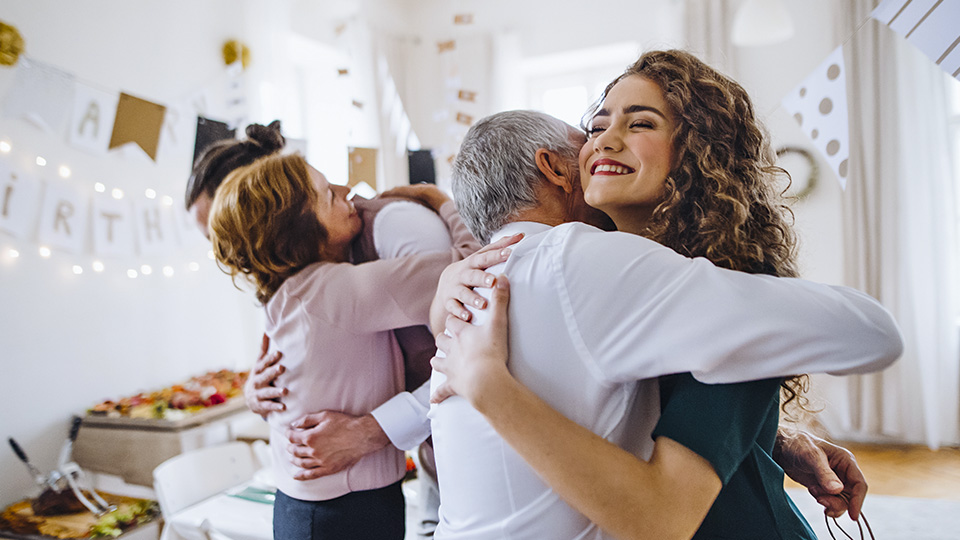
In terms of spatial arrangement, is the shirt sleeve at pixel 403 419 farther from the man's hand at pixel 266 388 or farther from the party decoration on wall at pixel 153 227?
the party decoration on wall at pixel 153 227

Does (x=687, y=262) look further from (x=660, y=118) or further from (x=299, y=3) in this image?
(x=299, y=3)

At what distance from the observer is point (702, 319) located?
0.68 metres

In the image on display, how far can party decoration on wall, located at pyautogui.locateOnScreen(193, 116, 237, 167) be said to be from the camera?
8.12 feet

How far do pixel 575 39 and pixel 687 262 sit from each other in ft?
16.3

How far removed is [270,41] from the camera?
445 cm

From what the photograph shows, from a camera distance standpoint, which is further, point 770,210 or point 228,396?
point 228,396

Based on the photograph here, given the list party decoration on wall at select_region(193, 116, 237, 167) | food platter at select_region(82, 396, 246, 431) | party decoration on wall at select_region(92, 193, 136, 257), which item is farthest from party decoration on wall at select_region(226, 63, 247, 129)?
food platter at select_region(82, 396, 246, 431)

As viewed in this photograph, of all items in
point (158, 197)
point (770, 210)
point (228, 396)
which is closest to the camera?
point (770, 210)

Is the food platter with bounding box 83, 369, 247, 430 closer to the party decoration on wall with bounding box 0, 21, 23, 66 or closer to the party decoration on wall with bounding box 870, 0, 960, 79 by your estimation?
the party decoration on wall with bounding box 0, 21, 23, 66

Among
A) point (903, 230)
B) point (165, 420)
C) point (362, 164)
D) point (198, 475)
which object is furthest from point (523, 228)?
point (903, 230)

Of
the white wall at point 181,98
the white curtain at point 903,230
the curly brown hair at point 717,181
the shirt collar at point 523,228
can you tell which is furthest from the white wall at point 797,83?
the shirt collar at point 523,228

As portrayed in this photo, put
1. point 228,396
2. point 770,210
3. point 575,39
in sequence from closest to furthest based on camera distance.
Answer: 1. point 770,210
2. point 228,396
3. point 575,39

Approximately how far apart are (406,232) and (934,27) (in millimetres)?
A: 1165

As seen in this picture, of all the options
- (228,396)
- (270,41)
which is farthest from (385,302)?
(270,41)
